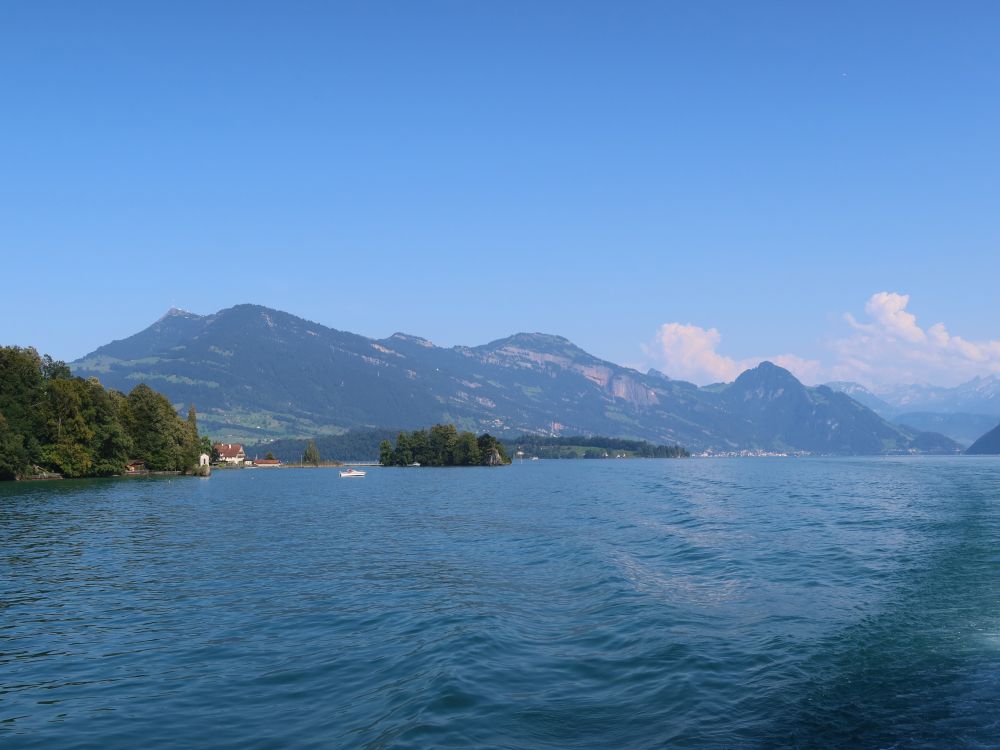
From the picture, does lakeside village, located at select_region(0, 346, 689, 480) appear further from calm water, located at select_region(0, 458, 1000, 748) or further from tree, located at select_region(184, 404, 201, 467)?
calm water, located at select_region(0, 458, 1000, 748)

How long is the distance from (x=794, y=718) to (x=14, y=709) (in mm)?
19446

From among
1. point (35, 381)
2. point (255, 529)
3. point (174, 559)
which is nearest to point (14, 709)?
point (174, 559)

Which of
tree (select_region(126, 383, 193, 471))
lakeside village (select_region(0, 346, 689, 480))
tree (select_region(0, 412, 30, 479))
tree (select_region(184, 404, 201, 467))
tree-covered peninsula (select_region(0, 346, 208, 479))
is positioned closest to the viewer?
tree (select_region(0, 412, 30, 479))

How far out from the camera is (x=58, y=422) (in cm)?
13362

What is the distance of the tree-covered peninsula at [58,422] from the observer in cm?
12756

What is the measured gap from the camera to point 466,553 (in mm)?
45938

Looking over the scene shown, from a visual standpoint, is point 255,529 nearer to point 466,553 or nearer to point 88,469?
point 466,553

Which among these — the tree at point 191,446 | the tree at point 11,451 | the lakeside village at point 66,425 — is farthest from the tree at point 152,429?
the tree at point 11,451

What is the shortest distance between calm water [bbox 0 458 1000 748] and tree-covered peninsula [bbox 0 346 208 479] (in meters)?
87.1

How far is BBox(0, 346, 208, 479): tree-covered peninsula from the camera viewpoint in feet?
419

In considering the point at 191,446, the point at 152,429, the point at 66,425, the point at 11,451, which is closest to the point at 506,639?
the point at 11,451

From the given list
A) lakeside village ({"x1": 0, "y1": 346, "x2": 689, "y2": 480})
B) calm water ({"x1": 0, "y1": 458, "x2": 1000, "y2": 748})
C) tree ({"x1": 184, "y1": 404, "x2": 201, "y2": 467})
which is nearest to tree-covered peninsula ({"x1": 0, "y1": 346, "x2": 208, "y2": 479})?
lakeside village ({"x1": 0, "y1": 346, "x2": 689, "y2": 480})

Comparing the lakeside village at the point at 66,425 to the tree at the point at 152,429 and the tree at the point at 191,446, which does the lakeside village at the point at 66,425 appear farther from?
the tree at the point at 191,446

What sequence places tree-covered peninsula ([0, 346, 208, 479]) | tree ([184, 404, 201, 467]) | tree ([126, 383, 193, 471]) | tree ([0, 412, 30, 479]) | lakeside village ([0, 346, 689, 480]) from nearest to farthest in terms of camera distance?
1. tree ([0, 412, 30, 479])
2. tree-covered peninsula ([0, 346, 208, 479])
3. lakeside village ([0, 346, 689, 480])
4. tree ([126, 383, 193, 471])
5. tree ([184, 404, 201, 467])
